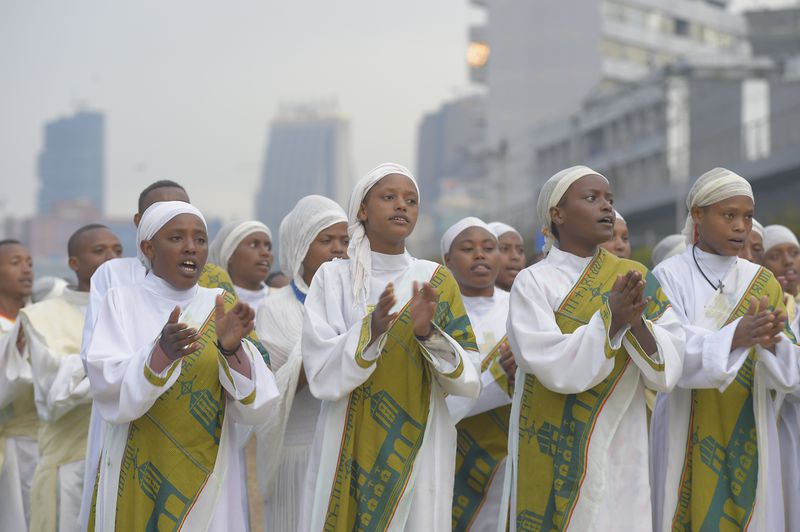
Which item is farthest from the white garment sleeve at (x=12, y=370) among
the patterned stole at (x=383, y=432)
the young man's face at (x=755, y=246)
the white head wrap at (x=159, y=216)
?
the young man's face at (x=755, y=246)

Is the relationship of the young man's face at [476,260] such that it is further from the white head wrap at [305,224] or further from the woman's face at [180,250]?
the woman's face at [180,250]

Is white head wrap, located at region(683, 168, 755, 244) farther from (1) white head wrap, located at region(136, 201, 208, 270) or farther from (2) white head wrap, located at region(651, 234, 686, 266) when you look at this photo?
(1) white head wrap, located at region(136, 201, 208, 270)

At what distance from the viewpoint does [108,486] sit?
689 centimetres

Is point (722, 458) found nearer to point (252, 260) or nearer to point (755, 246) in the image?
point (755, 246)

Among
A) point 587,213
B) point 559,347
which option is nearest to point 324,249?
point 587,213

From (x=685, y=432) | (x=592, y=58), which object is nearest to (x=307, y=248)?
(x=685, y=432)

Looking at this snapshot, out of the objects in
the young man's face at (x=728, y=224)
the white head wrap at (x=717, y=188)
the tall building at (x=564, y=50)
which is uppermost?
the tall building at (x=564, y=50)

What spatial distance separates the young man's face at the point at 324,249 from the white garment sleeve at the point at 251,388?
1635 mm

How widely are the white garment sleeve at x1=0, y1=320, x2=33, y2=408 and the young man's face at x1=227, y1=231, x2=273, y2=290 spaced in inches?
73.3

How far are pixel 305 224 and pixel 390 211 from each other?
1488mm

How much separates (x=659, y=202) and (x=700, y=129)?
359 inches

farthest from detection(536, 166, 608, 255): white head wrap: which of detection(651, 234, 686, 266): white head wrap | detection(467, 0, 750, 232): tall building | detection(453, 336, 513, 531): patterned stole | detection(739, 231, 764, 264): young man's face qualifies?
detection(467, 0, 750, 232): tall building

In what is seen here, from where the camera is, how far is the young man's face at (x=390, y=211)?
710cm

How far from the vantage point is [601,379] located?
22.1 feet
